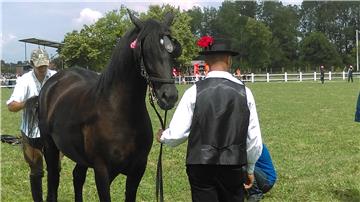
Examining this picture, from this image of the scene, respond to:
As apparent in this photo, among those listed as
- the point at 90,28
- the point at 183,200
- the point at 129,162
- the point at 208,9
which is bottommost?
the point at 183,200

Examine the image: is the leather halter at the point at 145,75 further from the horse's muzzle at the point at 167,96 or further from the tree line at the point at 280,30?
the tree line at the point at 280,30

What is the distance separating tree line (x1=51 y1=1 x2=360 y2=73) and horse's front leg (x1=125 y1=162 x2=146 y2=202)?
58696mm

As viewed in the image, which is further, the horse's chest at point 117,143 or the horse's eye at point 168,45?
the horse's chest at point 117,143

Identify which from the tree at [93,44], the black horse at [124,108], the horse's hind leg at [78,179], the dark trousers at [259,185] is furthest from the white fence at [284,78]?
the black horse at [124,108]

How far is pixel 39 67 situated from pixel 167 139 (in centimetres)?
291

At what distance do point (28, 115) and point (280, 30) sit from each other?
339 feet

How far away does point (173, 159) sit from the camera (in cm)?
889

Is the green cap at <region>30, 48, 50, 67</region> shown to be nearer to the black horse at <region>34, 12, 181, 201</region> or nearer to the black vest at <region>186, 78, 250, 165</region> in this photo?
the black horse at <region>34, 12, 181, 201</region>

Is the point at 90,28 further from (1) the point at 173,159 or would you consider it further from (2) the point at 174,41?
(2) the point at 174,41

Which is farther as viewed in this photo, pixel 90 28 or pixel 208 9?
pixel 208 9

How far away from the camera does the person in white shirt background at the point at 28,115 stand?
5.81m

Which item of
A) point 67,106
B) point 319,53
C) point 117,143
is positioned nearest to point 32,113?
point 67,106

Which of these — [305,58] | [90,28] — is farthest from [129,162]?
[305,58]

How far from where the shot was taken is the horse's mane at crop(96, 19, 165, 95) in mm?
3932
